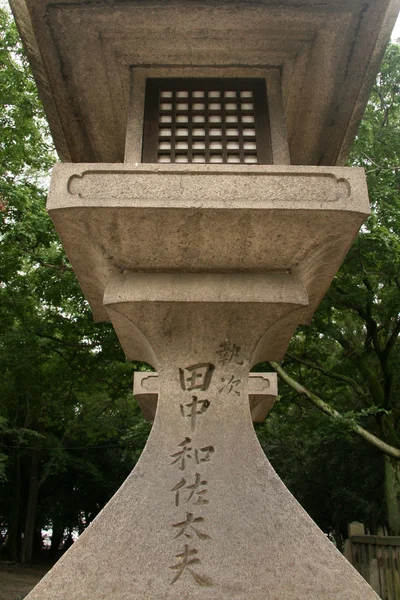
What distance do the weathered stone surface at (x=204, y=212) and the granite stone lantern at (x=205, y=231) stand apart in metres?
0.01

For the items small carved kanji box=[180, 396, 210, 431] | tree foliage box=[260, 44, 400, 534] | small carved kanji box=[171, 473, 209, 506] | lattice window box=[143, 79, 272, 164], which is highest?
tree foliage box=[260, 44, 400, 534]

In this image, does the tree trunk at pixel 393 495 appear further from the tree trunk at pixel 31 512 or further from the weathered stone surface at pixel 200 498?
the tree trunk at pixel 31 512

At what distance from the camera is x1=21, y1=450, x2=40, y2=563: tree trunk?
19.6m

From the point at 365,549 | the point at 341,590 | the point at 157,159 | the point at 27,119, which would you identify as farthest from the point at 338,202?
the point at 365,549

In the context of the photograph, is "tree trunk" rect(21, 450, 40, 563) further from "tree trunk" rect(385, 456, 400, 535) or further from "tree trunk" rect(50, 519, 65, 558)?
"tree trunk" rect(385, 456, 400, 535)

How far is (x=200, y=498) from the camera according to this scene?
3.02 m

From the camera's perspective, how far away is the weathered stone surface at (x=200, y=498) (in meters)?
2.68

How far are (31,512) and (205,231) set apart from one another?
19.8 metres

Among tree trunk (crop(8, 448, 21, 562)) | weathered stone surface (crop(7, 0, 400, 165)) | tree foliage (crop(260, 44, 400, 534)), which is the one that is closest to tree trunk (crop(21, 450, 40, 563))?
tree trunk (crop(8, 448, 21, 562))

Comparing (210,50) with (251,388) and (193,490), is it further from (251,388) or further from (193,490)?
(251,388)

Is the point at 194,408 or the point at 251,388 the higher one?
the point at 251,388

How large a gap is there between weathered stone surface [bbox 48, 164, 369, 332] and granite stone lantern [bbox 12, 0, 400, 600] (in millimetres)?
11

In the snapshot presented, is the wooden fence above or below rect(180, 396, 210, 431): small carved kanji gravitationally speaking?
below

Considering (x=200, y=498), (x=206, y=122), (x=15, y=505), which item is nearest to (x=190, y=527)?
(x=200, y=498)
